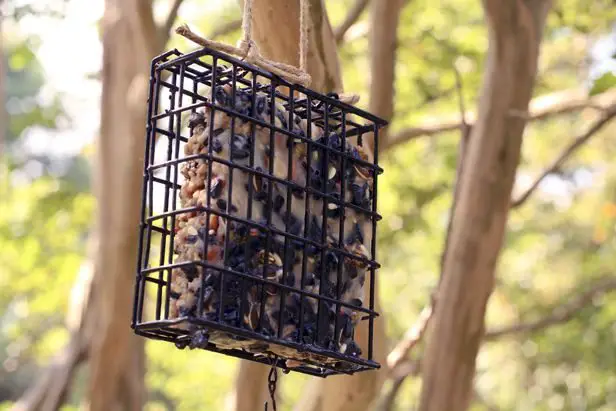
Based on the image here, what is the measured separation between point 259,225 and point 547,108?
12.6ft

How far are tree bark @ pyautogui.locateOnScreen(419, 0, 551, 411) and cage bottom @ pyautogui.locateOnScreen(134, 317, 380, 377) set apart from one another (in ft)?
6.64

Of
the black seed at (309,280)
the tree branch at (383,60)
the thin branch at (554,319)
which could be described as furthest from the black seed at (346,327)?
the thin branch at (554,319)

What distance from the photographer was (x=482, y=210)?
4477 mm

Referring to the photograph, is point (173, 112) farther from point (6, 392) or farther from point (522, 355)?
point (6, 392)

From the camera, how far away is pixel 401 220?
7004mm

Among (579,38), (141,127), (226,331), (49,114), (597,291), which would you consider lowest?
(226,331)

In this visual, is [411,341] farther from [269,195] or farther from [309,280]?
[269,195]

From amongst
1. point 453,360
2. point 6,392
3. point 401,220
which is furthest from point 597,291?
point 6,392

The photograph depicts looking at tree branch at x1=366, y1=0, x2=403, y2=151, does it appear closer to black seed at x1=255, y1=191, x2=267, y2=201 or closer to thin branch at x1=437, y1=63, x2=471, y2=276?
thin branch at x1=437, y1=63, x2=471, y2=276

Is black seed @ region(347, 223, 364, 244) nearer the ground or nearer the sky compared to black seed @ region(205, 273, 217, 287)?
nearer the sky

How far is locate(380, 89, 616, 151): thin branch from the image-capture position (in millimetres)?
5336

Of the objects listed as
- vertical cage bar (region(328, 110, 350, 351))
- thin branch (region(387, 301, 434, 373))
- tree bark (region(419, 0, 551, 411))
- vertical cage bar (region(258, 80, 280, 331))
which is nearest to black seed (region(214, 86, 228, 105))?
vertical cage bar (region(258, 80, 280, 331))

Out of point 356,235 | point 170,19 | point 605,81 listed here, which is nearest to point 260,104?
point 356,235

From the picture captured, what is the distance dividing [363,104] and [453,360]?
7.83 feet
